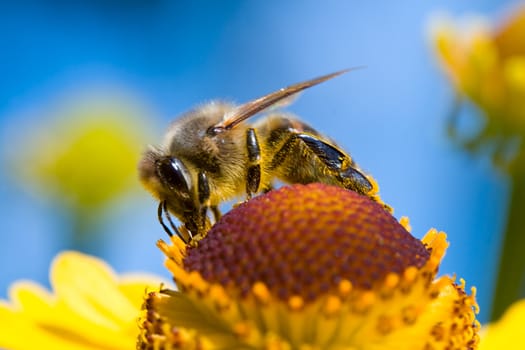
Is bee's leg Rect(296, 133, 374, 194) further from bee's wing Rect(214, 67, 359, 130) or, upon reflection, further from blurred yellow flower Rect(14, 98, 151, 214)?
blurred yellow flower Rect(14, 98, 151, 214)

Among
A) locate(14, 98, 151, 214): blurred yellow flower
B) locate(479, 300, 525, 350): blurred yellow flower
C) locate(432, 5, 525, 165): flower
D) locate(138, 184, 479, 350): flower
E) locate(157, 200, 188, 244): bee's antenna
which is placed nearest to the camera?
locate(138, 184, 479, 350): flower

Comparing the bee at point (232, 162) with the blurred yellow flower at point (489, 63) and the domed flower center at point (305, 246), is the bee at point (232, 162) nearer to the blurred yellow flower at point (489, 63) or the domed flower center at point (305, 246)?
the domed flower center at point (305, 246)

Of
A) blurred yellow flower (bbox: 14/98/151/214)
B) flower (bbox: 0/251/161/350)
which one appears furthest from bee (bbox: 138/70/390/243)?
blurred yellow flower (bbox: 14/98/151/214)

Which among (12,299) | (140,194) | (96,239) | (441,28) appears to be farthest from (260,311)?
(140,194)

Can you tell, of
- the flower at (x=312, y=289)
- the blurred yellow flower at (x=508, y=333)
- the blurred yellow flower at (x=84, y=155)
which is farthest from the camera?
the blurred yellow flower at (x=84, y=155)

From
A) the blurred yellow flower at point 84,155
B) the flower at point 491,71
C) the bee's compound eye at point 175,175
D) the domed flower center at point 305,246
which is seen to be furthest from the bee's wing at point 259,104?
the blurred yellow flower at point 84,155

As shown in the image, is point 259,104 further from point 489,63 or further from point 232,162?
point 489,63
